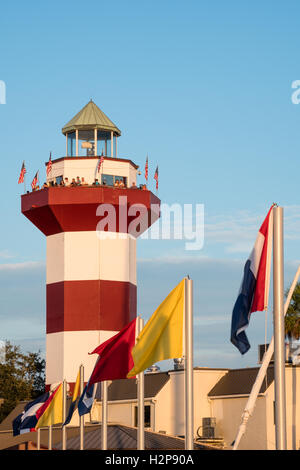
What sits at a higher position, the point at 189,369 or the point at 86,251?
the point at 86,251

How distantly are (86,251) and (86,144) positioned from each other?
30.3 ft

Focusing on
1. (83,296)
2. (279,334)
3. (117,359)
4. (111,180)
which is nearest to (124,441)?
(117,359)

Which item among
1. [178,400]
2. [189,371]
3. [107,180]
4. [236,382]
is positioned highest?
[107,180]

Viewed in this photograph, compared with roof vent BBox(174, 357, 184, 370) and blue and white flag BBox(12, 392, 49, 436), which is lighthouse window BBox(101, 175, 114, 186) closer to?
roof vent BBox(174, 357, 184, 370)

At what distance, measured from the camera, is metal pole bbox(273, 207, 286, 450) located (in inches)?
782

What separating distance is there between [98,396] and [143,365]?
1706 inches

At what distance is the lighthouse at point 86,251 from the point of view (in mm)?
69125

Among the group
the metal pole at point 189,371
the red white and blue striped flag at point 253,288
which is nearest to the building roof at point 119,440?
the metal pole at point 189,371

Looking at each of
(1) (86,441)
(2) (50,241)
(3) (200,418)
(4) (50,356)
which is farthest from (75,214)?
(1) (86,441)

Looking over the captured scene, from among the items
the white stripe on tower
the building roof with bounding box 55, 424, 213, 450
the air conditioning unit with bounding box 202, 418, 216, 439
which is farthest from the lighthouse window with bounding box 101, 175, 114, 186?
the building roof with bounding box 55, 424, 213, 450

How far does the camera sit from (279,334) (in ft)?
67.5

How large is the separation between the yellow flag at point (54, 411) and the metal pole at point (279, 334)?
3008 cm

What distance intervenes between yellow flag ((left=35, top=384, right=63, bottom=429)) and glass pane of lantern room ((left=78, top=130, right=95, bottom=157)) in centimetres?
2738

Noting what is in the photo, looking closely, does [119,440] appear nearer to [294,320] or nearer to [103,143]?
[294,320]
